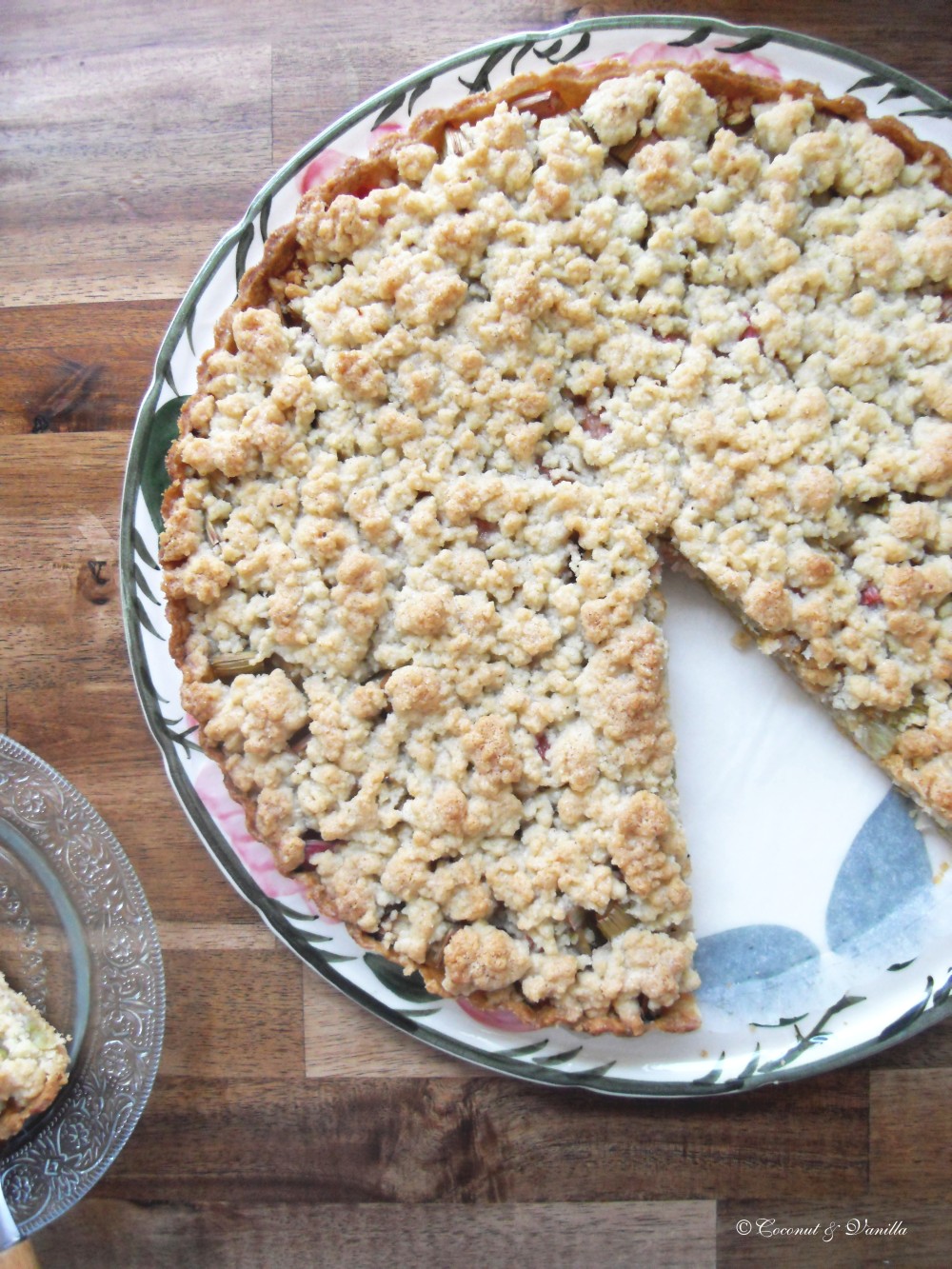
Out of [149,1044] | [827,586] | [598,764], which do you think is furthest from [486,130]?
[149,1044]

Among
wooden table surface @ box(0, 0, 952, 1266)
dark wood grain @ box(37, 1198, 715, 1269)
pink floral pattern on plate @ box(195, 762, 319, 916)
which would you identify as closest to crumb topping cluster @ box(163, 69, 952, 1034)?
pink floral pattern on plate @ box(195, 762, 319, 916)

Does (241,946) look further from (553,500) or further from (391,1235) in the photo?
(553,500)

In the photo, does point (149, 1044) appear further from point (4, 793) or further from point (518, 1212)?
point (518, 1212)

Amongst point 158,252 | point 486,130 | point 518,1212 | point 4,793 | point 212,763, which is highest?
point 486,130

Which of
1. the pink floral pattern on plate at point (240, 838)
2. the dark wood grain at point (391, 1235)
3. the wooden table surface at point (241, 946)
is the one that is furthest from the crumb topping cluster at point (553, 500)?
the dark wood grain at point (391, 1235)

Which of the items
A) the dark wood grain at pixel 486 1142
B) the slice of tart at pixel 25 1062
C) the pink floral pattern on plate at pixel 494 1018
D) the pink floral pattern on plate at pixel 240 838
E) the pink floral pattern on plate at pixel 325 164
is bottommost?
the dark wood grain at pixel 486 1142

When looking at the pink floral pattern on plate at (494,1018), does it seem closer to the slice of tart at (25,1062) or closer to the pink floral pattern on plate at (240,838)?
the pink floral pattern on plate at (240,838)
